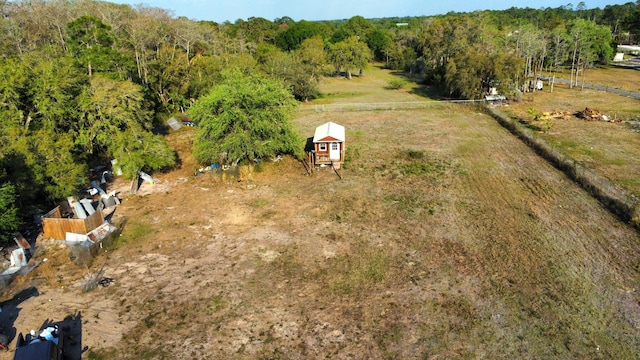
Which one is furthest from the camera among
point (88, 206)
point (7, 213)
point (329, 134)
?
point (329, 134)

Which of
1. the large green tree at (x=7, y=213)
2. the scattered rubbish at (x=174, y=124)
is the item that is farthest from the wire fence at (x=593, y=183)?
the scattered rubbish at (x=174, y=124)

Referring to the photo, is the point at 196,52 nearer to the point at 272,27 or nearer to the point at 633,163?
the point at 272,27

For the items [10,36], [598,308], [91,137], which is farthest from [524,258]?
[10,36]

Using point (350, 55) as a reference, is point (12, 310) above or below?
below

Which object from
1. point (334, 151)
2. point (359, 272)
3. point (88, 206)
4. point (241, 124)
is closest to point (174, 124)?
point (241, 124)

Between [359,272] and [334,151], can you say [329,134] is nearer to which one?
[334,151]

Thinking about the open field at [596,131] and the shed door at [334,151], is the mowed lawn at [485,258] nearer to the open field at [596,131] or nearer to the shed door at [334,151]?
the open field at [596,131]
